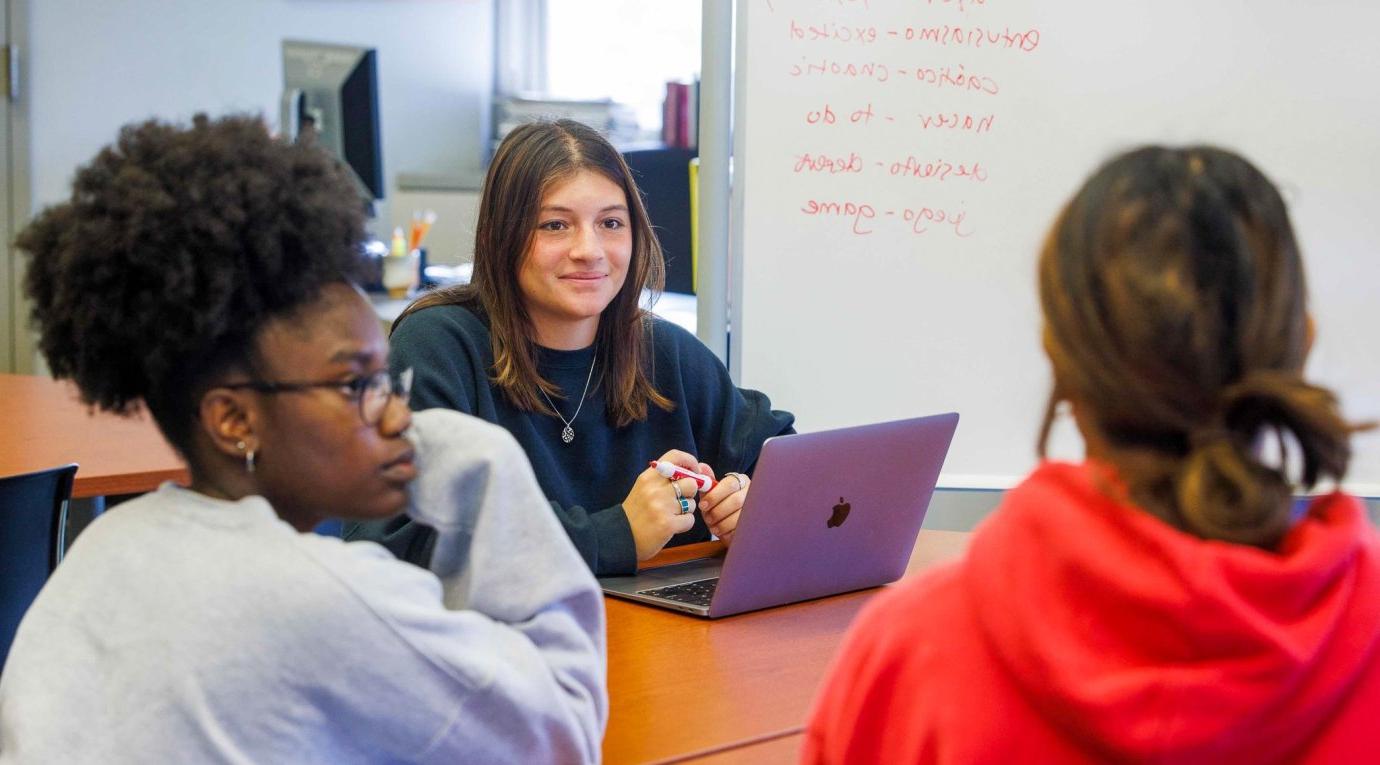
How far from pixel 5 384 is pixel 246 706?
7.40ft

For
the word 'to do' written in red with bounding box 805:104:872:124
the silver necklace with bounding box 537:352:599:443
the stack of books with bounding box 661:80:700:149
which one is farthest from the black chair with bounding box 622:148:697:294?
the silver necklace with bounding box 537:352:599:443

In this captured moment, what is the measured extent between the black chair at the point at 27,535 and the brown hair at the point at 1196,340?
1408 millimetres

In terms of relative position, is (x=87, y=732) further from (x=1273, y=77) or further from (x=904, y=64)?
(x=1273, y=77)

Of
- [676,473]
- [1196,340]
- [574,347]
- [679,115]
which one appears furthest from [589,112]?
[1196,340]

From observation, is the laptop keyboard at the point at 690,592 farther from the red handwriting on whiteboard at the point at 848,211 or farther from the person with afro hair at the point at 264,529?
the red handwriting on whiteboard at the point at 848,211

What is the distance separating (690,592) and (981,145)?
1.10m

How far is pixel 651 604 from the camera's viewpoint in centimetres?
155

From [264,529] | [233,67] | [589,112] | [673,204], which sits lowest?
[264,529]

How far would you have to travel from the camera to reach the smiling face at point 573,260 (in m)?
1.90

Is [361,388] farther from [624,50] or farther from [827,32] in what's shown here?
[624,50]

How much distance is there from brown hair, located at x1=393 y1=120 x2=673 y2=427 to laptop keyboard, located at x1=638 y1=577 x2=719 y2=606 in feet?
1.23

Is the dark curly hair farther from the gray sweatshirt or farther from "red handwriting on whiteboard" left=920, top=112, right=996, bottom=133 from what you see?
"red handwriting on whiteboard" left=920, top=112, right=996, bottom=133

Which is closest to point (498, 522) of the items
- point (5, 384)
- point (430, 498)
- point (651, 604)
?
point (430, 498)

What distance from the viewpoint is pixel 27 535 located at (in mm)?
1737
